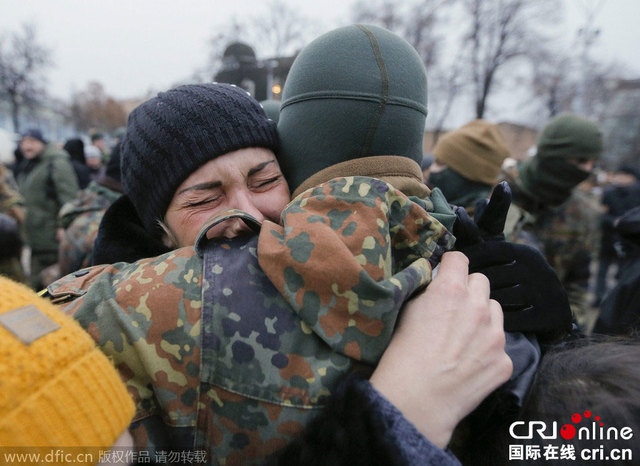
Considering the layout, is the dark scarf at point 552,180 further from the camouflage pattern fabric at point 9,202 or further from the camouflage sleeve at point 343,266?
the camouflage pattern fabric at point 9,202

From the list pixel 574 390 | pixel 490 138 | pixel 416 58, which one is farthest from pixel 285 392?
pixel 490 138

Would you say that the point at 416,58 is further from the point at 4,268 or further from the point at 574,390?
the point at 4,268

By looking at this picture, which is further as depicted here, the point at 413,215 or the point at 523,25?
the point at 523,25

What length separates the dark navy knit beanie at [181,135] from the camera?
1.41m

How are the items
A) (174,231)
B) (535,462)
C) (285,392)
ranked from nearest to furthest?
(285,392)
(535,462)
(174,231)

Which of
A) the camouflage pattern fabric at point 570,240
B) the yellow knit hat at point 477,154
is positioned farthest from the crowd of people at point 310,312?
the camouflage pattern fabric at point 570,240

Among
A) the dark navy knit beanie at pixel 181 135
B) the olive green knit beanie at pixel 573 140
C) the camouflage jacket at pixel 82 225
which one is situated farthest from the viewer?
the olive green knit beanie at pixel 573 140

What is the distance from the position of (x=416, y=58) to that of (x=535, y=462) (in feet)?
4.21

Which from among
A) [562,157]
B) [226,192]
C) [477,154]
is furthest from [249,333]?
[562,157]

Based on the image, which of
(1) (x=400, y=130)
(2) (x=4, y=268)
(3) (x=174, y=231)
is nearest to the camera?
(1) (x=400, y=130)

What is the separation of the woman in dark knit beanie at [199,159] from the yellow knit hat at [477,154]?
244 cm

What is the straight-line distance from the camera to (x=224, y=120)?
4.76ft

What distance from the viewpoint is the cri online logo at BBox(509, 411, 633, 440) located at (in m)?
0.95

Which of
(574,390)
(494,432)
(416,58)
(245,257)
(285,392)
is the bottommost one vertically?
(494,432)
